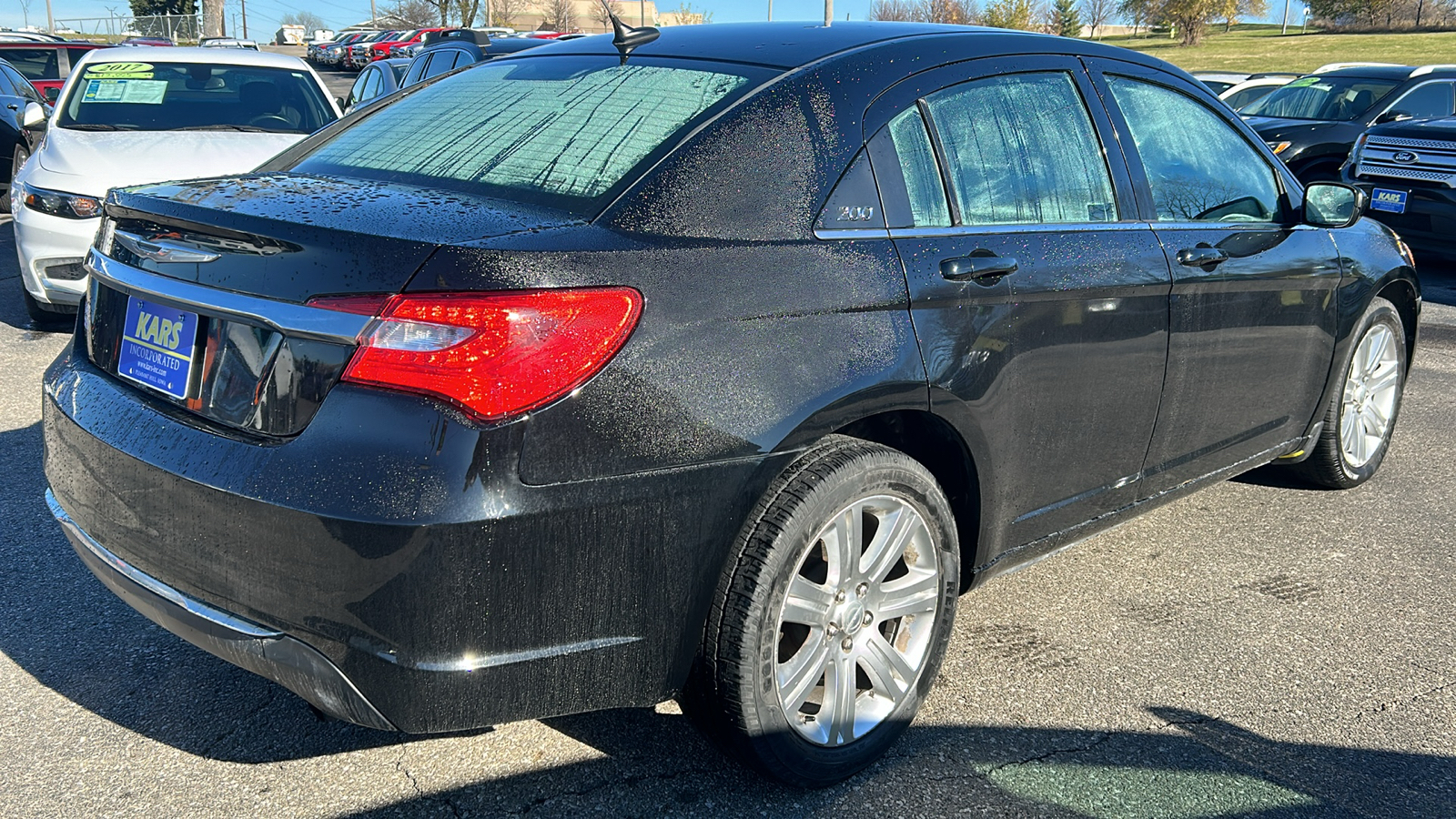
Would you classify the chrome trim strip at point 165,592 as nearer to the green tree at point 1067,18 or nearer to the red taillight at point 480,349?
the red taillight at point 480,349

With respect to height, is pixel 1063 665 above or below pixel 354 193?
below

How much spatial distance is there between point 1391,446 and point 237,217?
5016 mm

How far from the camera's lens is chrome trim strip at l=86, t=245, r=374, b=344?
2125mm

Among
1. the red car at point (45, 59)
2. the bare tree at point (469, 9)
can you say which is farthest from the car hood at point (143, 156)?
the bare tree at point (469, 9)

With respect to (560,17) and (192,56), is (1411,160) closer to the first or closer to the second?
(192,56)

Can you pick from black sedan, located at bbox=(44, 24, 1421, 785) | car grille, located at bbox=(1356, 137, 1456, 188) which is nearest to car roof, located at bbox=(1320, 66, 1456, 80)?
car grille, located at bbox=(1356, 137, 1456, 188)

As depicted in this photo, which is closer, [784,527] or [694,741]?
[784,527]

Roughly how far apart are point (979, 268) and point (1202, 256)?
102cm

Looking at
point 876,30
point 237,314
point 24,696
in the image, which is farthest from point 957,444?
point 24,696

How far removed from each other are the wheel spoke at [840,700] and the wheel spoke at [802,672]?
0.05m

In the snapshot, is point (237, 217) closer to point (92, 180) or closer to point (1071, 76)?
point (1071, 76)

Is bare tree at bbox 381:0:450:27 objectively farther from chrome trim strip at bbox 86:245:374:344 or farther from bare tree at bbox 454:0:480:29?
chrome trim strip at bbox 86:245:374:344

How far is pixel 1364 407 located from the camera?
468 cm

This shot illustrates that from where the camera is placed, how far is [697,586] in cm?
233
